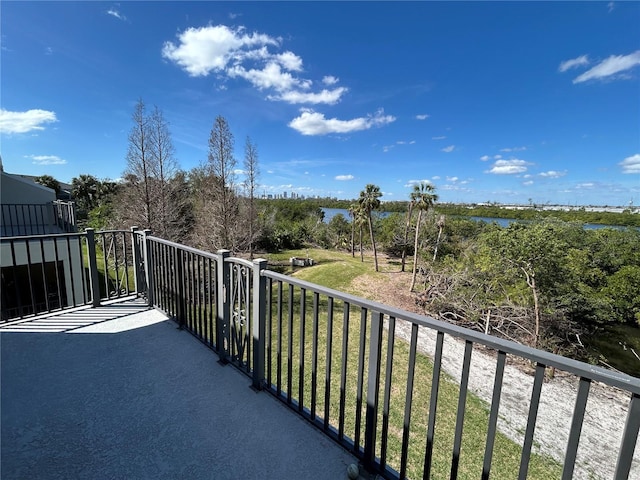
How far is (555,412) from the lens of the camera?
6203mm

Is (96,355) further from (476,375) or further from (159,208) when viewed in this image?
(159,208)

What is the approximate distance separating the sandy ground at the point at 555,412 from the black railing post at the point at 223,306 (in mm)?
5403

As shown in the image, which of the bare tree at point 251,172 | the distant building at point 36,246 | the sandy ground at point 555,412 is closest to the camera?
the sandy ground at point 555,412

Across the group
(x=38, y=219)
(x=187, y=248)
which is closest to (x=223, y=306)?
(x=187, y=248)

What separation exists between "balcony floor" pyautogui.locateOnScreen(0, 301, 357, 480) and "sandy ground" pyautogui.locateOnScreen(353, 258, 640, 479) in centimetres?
519

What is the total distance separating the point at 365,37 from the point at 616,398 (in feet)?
41.0

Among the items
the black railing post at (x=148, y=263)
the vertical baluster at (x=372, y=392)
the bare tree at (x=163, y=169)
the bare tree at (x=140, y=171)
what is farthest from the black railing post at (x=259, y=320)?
the bare tree at (x=140, y=171)

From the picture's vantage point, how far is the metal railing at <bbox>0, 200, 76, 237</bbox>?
7.77 meters

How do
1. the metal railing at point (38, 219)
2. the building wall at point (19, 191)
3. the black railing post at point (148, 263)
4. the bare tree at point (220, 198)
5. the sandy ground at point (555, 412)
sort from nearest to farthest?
1. the black railing post at point (148, 263)
2. the sandy ground at point (555, 412)
3. the metal railing at point (38, 219)
4. the building wall at point (19, 191)
5. the bare tree at point (220, 198)

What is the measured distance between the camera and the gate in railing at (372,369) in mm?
970

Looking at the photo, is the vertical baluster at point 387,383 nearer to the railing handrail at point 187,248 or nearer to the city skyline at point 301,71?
the railing handrail at point 187,248

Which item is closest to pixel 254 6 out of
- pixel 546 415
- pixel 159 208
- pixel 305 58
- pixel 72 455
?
pixel 305 58

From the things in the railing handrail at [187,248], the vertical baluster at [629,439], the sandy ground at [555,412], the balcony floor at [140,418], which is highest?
the railing handrail at [187,248]

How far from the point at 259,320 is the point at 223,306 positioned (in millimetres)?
501
